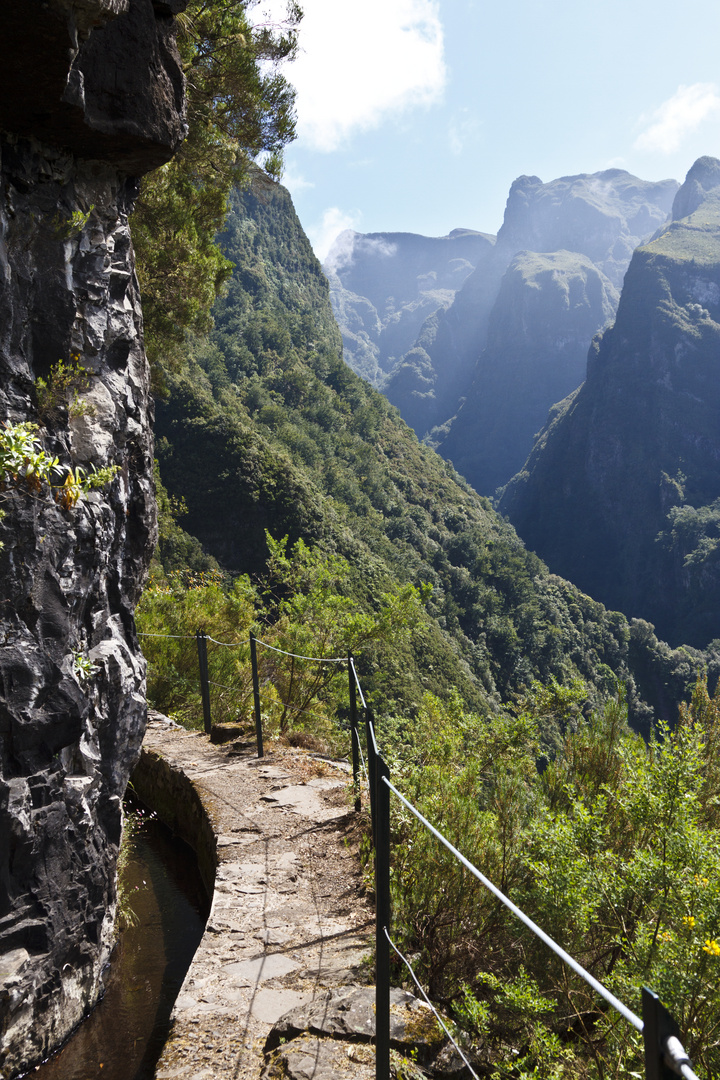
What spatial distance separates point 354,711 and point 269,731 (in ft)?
6.52

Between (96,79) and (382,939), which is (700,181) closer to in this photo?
(96,79)

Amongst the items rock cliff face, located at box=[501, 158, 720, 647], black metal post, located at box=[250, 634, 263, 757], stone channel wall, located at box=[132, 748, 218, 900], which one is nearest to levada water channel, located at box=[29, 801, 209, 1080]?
stone channel wall, located at box=[132, 748, 218, 900]

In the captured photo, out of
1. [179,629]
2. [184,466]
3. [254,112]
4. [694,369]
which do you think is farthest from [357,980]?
[694,369]

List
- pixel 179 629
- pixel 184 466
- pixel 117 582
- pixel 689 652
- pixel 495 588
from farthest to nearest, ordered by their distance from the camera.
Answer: pixel 689 652 < pixel 495 588 < pixel 184 466 < pixel 179 629 < pixel 117 582

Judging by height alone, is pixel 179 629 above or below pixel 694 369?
below

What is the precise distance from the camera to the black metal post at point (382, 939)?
1804 millimetres

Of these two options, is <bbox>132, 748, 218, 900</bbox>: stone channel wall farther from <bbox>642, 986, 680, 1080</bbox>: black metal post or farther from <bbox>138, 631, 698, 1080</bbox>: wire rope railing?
<bbox>642, 986, 680, 1080</bbox>: black metal post

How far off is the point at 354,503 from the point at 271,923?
49705mm

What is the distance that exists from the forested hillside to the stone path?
75.7ft

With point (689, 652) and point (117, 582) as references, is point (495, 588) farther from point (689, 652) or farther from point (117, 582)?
point (117, 582)

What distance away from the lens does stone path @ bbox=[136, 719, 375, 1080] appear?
2395mm

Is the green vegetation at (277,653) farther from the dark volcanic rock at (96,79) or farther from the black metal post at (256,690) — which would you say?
the dark volcanic rock at (96,79)

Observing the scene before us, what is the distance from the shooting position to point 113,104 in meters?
3.25

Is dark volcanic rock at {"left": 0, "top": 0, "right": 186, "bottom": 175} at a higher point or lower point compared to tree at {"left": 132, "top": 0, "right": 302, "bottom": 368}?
lower
